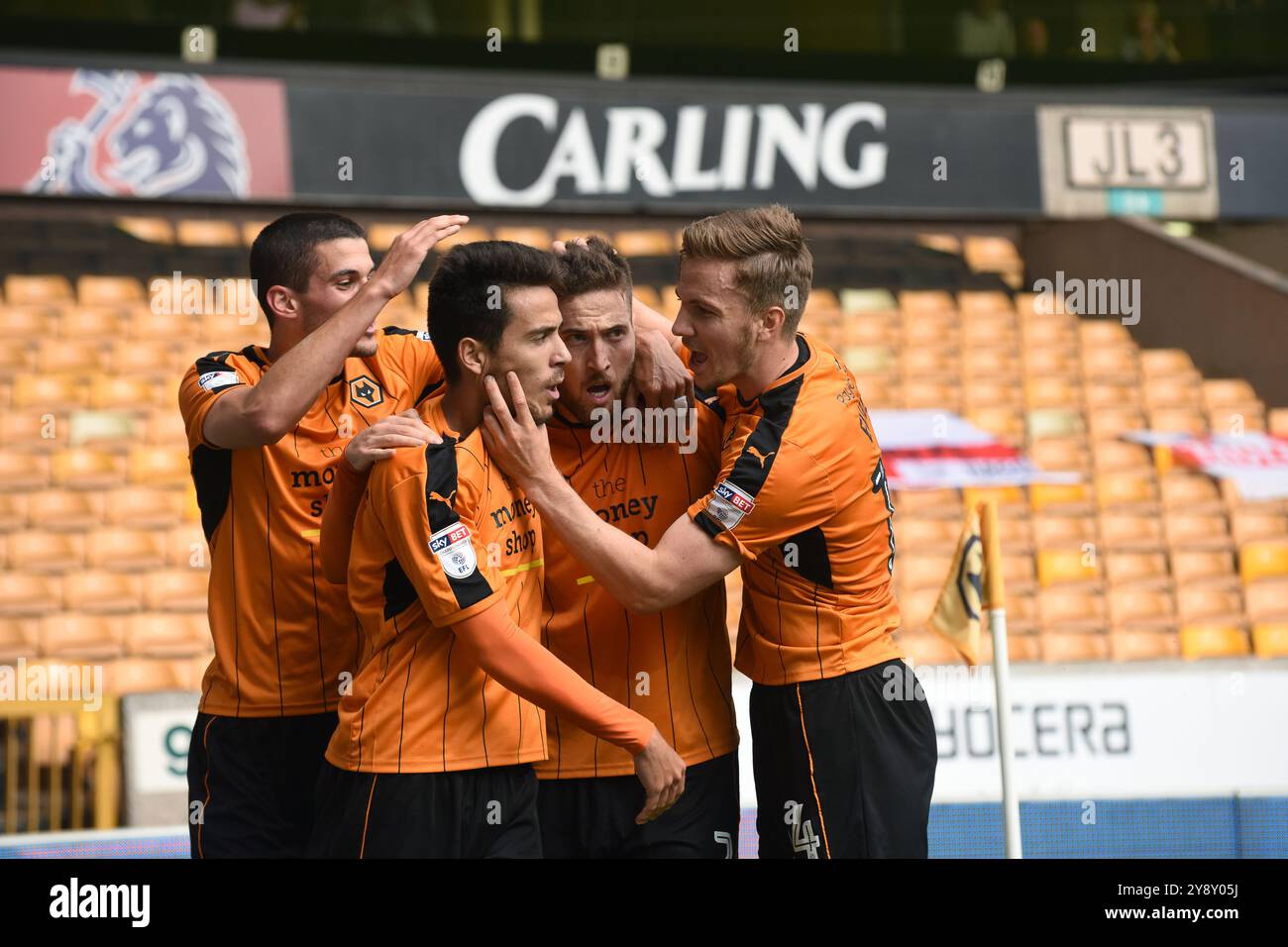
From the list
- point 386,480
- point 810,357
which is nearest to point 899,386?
point 810,357

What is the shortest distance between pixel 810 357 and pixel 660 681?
894 millimetres

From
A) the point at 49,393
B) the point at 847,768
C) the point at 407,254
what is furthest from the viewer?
the point at 49,393

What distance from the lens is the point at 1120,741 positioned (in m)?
7.65

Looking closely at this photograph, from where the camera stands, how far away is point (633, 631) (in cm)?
345

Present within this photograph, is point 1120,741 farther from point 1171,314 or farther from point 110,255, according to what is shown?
point 110,255

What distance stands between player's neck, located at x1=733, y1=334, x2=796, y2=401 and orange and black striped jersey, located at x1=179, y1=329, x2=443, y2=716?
99cm

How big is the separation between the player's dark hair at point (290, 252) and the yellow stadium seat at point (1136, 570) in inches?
311

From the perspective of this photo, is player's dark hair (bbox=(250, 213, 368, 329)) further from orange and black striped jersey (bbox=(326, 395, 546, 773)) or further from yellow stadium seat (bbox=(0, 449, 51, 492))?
yellow stadium seat (bbox=(0, 449, 51, 492))

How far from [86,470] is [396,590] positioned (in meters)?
7.29

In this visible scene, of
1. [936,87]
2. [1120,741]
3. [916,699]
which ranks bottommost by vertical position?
[1120,741]

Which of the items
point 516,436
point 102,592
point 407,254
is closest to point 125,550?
point 102,592

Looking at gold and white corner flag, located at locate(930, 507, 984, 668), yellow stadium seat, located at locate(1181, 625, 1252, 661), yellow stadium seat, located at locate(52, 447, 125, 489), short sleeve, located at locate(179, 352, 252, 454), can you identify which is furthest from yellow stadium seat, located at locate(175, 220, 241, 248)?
short sleeve, located at locate(179, 352, 252, 454)

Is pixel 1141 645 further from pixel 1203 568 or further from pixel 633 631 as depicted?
pixel 633 631

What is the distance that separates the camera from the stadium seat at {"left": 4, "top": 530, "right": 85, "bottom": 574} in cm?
897
